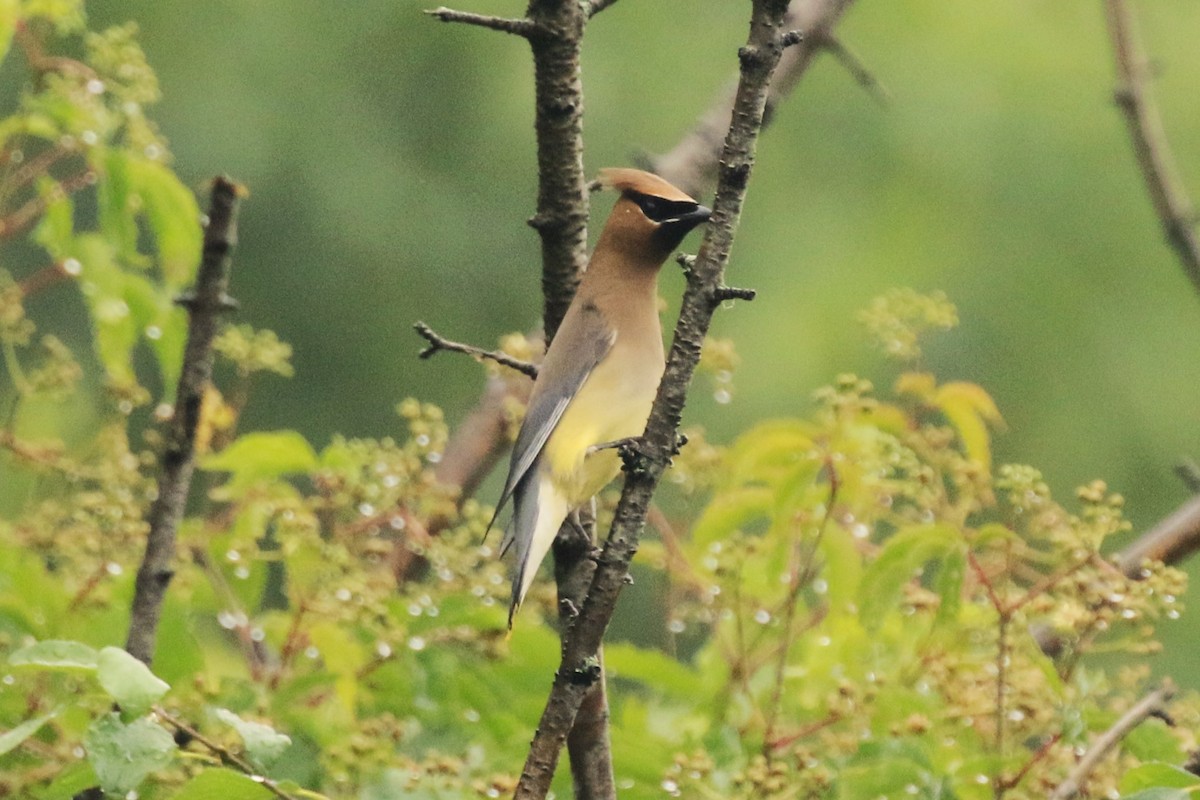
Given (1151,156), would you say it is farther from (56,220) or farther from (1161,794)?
(56,220)

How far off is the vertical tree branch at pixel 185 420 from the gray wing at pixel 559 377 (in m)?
0.40

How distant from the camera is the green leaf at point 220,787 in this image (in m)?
1.46

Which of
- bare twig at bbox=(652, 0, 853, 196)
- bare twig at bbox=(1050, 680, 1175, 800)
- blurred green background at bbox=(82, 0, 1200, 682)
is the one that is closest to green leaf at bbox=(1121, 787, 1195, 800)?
bare twig at bbox=(1050, 680, 1175, 800)

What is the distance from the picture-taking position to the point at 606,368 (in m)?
2.35

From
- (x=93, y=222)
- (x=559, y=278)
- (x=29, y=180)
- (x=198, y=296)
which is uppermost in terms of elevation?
(x=93, y=222)

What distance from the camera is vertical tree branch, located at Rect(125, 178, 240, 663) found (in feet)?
6.19

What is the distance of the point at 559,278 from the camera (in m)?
2.07

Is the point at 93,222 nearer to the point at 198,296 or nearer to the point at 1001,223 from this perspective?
the point at 1001,223

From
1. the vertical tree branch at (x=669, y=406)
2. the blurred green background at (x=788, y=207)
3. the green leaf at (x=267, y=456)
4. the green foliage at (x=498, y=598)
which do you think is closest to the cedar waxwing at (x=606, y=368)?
the green foliage at (x=498, y=598)

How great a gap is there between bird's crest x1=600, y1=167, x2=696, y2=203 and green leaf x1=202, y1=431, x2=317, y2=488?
21.8 inches

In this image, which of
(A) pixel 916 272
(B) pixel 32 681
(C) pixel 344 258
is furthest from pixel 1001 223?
(B) pixel 32 681

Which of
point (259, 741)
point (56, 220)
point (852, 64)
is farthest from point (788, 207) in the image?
point (259, 741)

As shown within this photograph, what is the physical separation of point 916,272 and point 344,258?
2.72 metres

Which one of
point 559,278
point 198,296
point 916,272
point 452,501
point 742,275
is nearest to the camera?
point 198,296
